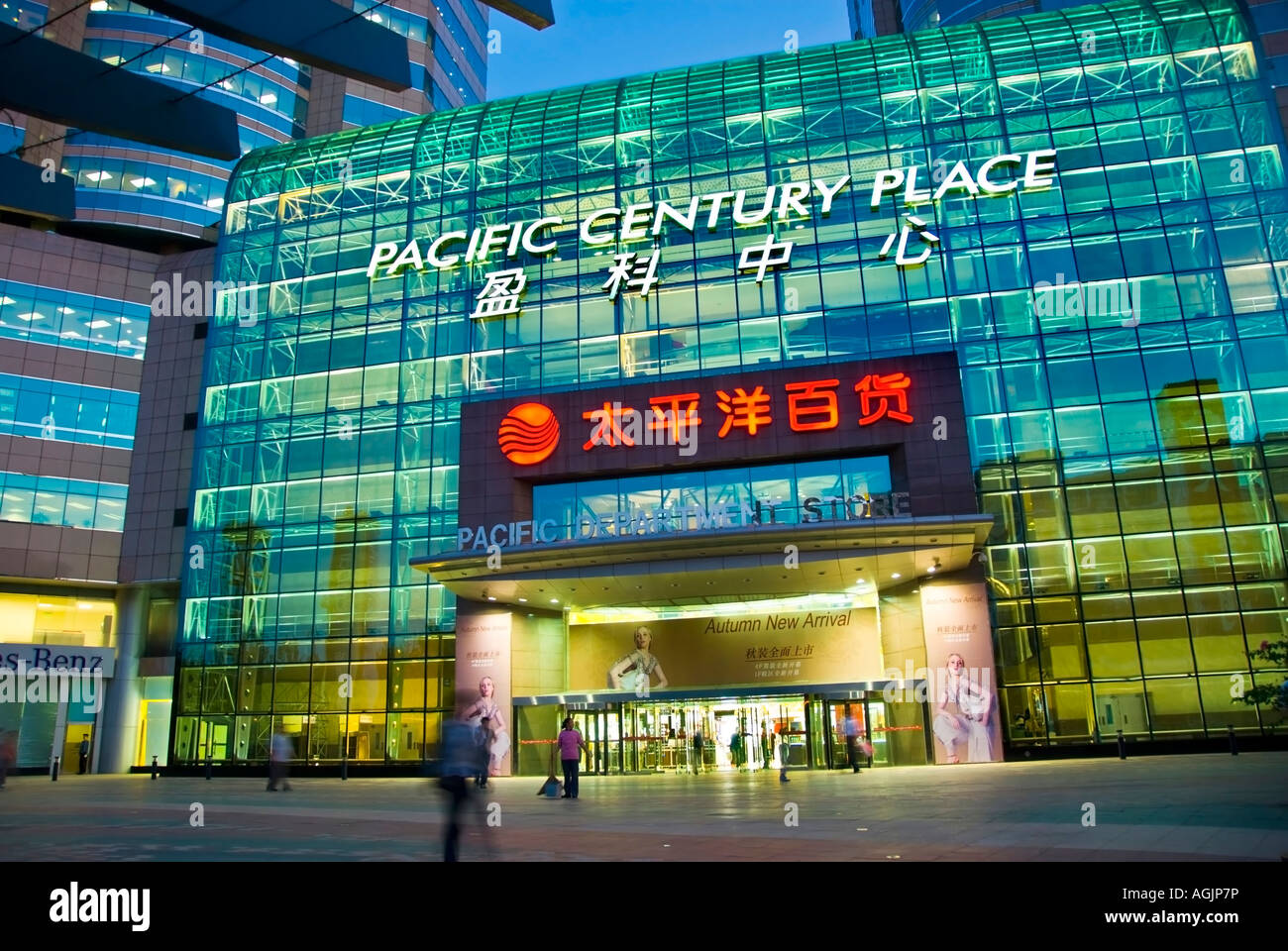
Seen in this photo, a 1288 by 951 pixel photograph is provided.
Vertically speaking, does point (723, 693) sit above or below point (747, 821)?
above

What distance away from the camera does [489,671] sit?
3497cm

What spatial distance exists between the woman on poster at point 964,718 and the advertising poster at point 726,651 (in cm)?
330

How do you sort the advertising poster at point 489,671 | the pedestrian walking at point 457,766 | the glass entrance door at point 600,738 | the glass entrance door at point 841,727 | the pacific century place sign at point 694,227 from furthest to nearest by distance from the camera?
the pacific century place sign at point 694,227, the glass entrance door at point 600,738, the advertising poster at point 489,671, the glass entrance door at point 841,727, the pedestrian walking at point 457,766

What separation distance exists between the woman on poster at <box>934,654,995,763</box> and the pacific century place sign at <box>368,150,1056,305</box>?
1594cm

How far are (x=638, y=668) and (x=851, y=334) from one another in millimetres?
15287

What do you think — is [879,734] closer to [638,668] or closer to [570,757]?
[638,668]

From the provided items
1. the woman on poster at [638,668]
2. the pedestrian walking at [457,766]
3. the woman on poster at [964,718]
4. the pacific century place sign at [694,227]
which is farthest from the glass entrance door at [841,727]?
the pedestrian walking at [457,766]

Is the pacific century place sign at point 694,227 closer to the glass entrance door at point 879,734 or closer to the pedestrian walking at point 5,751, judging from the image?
the glass entrance door at point 879,734

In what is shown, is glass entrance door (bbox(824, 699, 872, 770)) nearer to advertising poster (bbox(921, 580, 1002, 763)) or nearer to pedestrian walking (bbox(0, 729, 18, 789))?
advertising poster (bbox(921, 580, 1002, 763))

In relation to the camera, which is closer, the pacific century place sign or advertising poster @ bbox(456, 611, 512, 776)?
advertising poster @ bbox(456, 611, 512, 776)

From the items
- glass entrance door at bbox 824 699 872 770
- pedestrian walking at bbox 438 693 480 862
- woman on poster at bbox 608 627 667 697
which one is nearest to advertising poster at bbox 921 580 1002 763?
glass entrance door at bbox 824 699 872 770

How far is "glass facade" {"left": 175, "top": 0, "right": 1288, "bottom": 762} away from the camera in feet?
109

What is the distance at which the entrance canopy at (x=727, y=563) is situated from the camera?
29094mm

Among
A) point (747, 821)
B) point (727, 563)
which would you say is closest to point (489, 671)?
point (727, 563)
